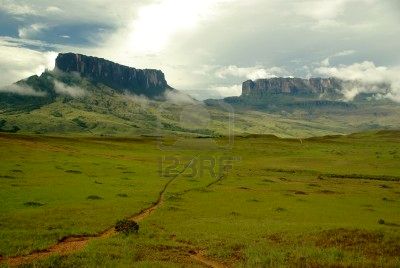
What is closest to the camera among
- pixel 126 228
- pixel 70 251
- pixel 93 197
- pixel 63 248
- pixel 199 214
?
pixel 70 251

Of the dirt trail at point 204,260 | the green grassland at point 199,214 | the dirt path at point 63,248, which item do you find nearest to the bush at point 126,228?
the green grassland at point 199,214

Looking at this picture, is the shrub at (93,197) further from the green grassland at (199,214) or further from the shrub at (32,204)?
the shrub at (32,204)

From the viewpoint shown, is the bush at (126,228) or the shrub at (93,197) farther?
the shrub at (93,197)

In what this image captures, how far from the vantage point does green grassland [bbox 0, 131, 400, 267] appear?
26422 mm

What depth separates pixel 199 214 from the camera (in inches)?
1730

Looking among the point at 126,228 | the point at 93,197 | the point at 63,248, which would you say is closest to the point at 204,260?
the point at 126,228

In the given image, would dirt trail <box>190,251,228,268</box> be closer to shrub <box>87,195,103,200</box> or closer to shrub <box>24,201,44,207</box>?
shrub <box>24,201,44,207</box>

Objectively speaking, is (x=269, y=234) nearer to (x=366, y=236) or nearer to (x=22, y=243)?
(x=366, y=236)

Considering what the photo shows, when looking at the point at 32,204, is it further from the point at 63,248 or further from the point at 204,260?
the point at 204,260

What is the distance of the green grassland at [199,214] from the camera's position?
26.4m

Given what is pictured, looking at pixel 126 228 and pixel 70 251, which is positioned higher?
pixel 126 228

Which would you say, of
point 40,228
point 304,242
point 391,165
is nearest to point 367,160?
point 391,165

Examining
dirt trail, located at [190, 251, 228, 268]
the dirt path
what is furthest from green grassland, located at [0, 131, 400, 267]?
the dirt path

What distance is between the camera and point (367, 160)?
421 ft
